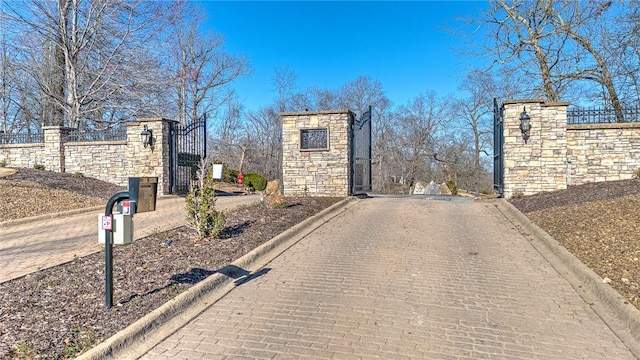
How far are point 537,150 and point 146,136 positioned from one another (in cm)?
1178

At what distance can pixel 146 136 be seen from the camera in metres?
12.2

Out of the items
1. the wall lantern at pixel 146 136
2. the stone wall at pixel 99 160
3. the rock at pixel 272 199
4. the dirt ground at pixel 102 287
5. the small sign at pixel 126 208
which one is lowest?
the dirt ground at pixel 102 287

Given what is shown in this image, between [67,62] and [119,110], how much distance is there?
2976 mm

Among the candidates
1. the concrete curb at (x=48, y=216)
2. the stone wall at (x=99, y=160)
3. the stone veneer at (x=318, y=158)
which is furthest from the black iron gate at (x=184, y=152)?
the stone veneer at (x=318, y=158)

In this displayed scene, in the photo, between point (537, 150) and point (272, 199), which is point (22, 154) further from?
point (537, 150)

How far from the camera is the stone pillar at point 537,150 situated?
1020cm

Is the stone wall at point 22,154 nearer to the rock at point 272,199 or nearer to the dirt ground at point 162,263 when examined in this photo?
the dirt ground at point 162,263

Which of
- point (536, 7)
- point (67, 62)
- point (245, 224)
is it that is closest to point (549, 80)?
point (536, 7)

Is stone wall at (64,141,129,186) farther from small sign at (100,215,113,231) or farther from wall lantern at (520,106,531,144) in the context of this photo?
wall lantern at (520,106,531,144)

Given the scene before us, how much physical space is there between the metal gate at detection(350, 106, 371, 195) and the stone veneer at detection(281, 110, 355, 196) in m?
0.42

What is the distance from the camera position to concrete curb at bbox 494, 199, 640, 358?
3174mm

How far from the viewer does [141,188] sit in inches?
137

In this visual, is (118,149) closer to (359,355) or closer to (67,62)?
(67,62)

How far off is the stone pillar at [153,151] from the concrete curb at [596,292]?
422 inches
